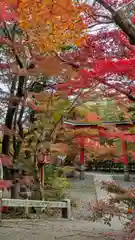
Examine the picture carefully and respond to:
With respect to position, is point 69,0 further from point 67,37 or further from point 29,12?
point 67,37

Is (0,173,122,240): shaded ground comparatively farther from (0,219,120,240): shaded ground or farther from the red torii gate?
the red torii gate

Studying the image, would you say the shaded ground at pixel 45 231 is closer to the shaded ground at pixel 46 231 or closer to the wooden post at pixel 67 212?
the shaded ground at pixel 46 231

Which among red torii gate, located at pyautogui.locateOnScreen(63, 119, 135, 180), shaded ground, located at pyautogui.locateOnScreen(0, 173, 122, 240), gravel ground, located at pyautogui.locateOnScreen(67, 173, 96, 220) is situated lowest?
gravel ground, located at pyautogui.locateOnScreen(67, 173, 96, 220)

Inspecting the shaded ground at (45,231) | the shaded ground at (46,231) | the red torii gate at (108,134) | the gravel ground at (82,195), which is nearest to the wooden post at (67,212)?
the shaded ground at (46,231)

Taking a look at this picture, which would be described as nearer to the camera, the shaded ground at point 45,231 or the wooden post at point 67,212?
the shaded ground at point 45,231

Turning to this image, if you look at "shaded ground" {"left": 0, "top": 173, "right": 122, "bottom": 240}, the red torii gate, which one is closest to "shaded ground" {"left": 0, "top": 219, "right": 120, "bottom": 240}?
"shaded ground" {"left": 0, "top": 173, "right": 122, "bottom": 240}

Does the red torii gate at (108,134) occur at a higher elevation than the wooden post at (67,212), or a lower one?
higher

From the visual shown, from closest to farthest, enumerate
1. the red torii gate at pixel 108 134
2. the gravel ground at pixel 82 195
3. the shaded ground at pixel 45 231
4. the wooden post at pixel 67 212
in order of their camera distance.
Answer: the shaded ground at pixel 45 231
the red torii gate at pixel 108 134
the wooden post at pixel 67 212
the gravel ground at pixel 82 195

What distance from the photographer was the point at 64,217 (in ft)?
23.9

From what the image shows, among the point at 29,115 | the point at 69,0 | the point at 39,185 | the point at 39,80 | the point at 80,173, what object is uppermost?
the point at 69,0

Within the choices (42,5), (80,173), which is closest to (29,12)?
(42,5)

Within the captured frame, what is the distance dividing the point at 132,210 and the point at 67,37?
2.74 meters

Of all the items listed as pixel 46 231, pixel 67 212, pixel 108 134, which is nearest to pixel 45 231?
pixel 46 231

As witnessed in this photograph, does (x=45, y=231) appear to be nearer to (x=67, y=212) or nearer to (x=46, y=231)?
(x=46, y=231)
